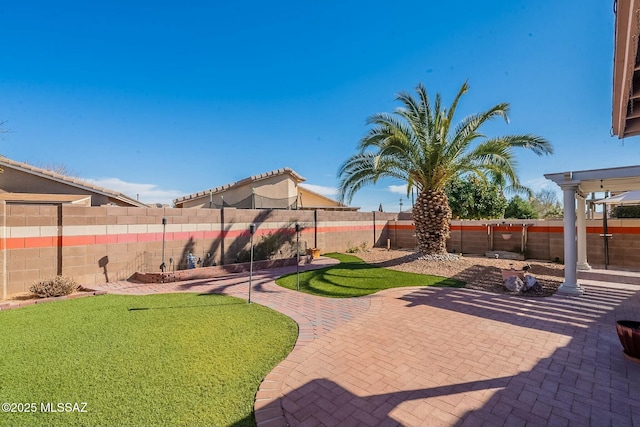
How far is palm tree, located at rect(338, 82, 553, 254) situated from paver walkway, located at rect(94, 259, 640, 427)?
581cm

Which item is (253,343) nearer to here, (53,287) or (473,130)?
(53,287)

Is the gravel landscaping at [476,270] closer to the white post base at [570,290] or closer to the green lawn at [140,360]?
the white post base at [570,290]

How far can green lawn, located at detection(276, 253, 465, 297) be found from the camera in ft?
27.1

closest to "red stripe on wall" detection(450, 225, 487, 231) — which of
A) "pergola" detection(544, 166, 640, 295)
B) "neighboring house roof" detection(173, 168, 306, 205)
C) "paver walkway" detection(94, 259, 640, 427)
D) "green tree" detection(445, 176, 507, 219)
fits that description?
"pergola" detection(544, 166, 640, 295)

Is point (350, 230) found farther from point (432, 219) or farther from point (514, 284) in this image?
point (514, 284)

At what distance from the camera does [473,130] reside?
10969 mm

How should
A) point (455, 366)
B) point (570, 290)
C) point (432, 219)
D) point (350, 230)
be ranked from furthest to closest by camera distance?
point (350, 230) < point (432, 219) < point (570, 290) < point (455, 366)

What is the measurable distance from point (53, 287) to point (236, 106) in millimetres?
12123

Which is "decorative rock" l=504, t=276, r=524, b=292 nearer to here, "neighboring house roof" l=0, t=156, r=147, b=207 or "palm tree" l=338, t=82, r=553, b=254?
"palm tree" l=338, t=82, r=553, b=254

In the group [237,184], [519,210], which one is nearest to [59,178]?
[237,184]

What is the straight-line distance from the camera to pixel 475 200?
2505 cm

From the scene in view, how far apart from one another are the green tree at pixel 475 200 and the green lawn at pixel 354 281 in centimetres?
1721

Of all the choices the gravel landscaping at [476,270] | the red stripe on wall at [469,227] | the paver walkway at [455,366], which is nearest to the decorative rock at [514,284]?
the gravel landscaping at [476,270]

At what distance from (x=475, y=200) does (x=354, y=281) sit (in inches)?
814
